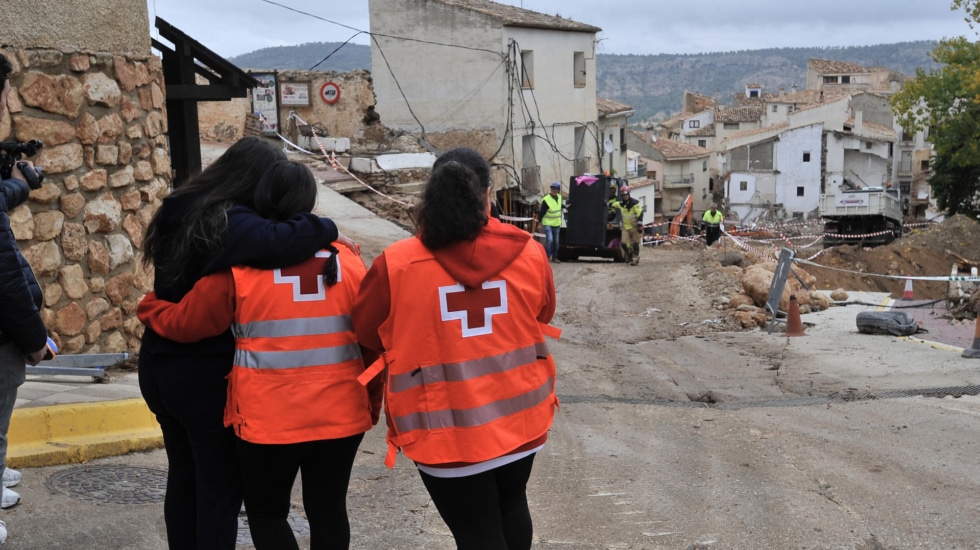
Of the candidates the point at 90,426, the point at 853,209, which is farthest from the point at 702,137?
the point at 90,426

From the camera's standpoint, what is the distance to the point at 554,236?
1936 centimetres

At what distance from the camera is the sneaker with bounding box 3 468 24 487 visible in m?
4.46

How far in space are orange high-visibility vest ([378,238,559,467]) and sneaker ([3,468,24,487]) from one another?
244 centimetres

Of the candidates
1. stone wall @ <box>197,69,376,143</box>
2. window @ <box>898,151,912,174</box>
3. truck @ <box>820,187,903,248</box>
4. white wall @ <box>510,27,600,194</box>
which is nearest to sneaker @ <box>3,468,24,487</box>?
stone wall @ <box>197,69,376,143</box>

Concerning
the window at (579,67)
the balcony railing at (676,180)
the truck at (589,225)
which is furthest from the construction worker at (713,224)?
the balcony railing at (676,180)

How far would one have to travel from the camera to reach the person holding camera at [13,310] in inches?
126

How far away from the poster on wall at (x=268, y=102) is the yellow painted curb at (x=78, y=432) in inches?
821

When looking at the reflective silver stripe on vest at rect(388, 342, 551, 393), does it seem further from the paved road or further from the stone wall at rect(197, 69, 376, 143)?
the stone wall at rect(197, 69, 376, 143)

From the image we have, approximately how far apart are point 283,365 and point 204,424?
36 cm

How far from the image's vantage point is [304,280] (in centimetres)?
309

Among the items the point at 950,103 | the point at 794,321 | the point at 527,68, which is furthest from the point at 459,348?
the point at 950,103

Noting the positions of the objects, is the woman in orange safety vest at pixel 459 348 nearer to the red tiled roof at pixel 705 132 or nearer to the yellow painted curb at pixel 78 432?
the yellow painted curb at pixel 78 432

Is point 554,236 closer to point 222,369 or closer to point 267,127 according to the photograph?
point 267,127

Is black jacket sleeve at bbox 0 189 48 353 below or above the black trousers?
above
